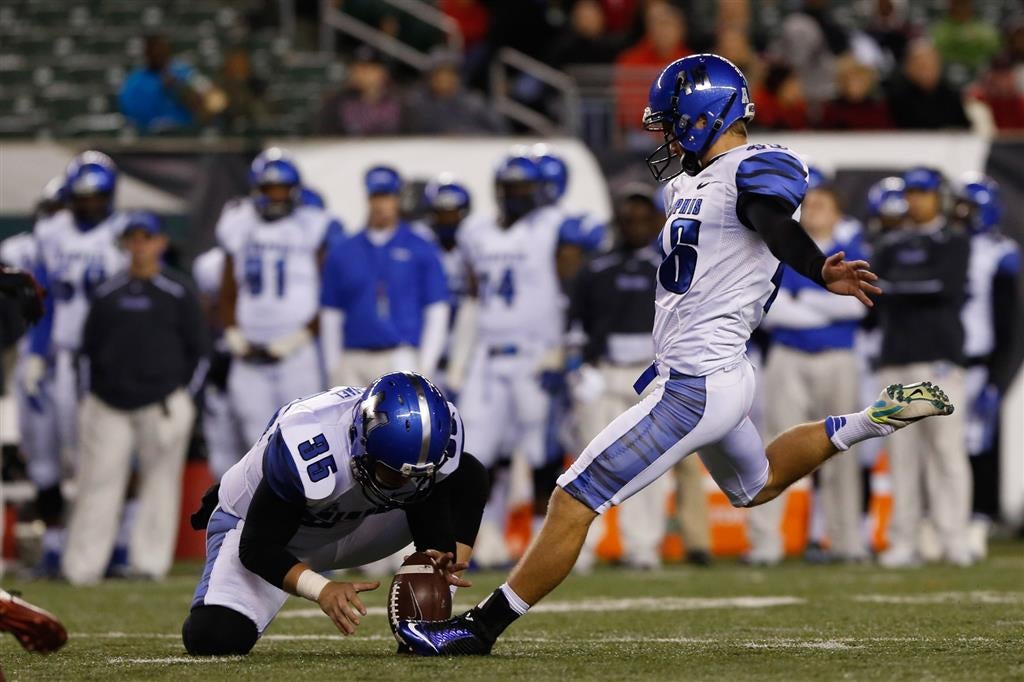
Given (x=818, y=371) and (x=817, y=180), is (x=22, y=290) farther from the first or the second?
(x=817, y=180)

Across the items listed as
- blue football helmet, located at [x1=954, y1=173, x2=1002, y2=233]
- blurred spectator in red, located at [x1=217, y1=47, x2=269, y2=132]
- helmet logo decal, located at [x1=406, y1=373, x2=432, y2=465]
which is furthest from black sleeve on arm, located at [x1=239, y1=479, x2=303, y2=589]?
blurred spectator in red, located at [x1=217, y1=47, x2=269, y2=132]

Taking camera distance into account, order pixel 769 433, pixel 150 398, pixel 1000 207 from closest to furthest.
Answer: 1. pixel 150 398
2. pixel 769 433
3. pixel 1000 207

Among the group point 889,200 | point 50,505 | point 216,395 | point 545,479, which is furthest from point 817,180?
point 50,505

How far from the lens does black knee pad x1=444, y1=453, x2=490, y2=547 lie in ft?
17.6

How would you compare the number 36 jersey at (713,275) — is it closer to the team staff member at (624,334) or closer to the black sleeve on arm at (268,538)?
the black sleeve on arm at (268,538)

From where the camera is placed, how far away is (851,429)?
5.39 meters

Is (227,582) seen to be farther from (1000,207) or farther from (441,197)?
(1000,207)

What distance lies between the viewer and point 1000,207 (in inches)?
432

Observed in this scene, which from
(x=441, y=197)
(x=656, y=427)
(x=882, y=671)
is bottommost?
(x=882, y=671)

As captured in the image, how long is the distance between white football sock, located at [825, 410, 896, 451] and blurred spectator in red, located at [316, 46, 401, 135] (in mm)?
6668

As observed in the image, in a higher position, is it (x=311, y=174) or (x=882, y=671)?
(x=311, y=174)

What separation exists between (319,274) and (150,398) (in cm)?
114

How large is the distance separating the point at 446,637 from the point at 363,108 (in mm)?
7141

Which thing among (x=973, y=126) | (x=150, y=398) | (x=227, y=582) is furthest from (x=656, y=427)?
(x=973, y=126)
